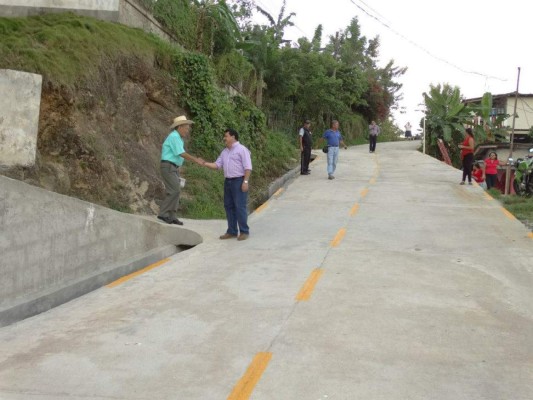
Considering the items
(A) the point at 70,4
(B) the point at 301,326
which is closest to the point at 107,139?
(A) the point at 70,4

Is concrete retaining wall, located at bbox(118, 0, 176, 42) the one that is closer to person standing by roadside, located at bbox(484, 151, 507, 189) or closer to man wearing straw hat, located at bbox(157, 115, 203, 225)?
man wearing straw hat, located at bbox(157, 115, 203, 225)

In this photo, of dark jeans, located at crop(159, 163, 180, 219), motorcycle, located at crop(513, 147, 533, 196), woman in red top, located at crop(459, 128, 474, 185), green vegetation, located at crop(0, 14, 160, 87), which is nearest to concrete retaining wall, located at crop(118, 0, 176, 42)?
green vegetation, located at crop(0, 14, 160, 87)

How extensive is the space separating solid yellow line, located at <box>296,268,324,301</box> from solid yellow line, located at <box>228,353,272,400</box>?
1947mm

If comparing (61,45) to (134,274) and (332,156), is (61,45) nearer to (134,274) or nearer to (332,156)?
(134,274)

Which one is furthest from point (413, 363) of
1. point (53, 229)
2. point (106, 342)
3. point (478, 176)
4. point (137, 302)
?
point (478, 176)

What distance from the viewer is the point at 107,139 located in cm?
1272

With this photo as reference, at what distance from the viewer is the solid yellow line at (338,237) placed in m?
11.0

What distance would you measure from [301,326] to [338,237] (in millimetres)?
5269

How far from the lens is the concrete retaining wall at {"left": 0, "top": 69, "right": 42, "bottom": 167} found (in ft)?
30.9

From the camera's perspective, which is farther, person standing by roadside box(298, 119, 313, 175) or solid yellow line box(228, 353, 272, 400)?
person standing by roadside box(298, 119, 313, 175)

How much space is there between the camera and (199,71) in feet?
54.3

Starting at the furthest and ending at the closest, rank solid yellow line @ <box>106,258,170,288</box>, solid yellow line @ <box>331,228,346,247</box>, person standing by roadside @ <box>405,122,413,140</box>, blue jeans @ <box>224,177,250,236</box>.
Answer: person standing by roadside @ <box>405,122,413,140</box> < blue jeans @ <box>224,177,250,236</box> < solid yellow line @ <box>331,228,346,247</box> < solid yellow line @ <box>106,258,170,288</box>

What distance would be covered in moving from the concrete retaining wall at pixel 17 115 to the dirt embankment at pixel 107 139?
29 cm

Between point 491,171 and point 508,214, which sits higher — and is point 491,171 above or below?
above
